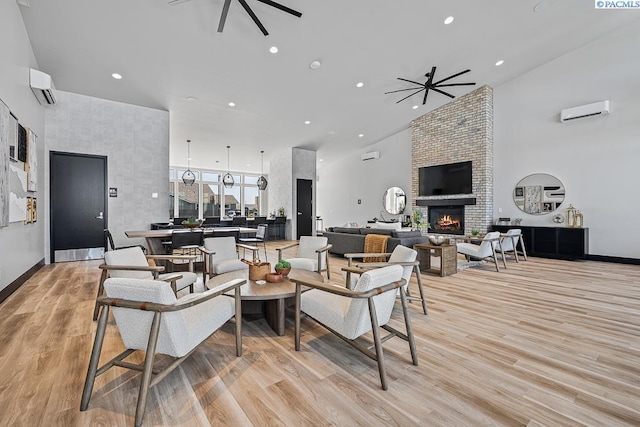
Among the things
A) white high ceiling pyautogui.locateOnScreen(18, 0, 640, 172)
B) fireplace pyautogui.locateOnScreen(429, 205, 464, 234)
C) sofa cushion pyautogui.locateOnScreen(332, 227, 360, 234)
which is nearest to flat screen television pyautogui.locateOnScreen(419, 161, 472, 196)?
fireplace pyautogui.locateOnScreen(429, 205, 464, 234)

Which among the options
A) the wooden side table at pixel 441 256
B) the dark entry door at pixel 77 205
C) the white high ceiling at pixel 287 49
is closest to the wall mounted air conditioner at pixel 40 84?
the white high ceiling at pixel 287 49

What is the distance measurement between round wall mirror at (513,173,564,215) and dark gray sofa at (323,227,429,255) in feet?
11.6

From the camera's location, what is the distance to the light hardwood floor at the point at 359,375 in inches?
61.8

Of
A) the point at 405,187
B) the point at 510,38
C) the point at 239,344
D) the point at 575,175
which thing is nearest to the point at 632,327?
the point at 239,344

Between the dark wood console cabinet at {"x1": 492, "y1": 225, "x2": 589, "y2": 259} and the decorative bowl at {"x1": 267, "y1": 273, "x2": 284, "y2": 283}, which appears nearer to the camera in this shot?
the decorative bowl at {"x1": 267, "y1": 273, "x2": 284, "y2": 283}

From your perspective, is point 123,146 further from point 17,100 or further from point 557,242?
point 557,242

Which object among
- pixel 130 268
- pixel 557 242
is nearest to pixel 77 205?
pixel 130 268

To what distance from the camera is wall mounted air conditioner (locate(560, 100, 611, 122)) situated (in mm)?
6090

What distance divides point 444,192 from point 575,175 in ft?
9.40

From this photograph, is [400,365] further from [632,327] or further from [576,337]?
[632,327]

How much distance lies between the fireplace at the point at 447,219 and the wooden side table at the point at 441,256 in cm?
358

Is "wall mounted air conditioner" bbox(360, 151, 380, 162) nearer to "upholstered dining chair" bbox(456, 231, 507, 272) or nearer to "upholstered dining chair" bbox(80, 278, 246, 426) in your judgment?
"upholstered dining chair" bbox(456, 231, 507, 272)

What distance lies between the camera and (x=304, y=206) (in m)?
10.2

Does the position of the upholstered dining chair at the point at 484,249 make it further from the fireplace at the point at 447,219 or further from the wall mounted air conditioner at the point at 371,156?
the wall mounted air conditioner at the point at 371,156
